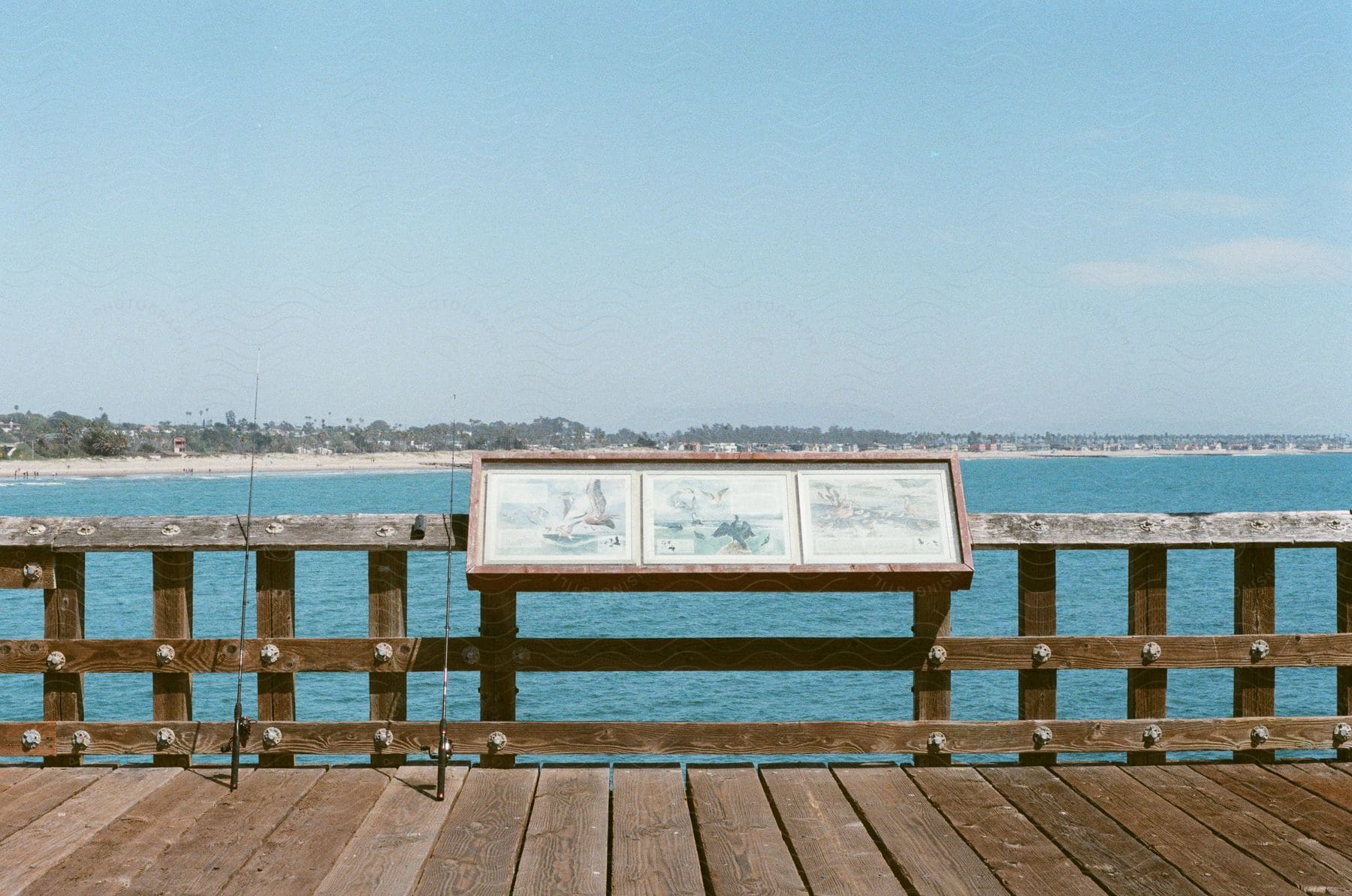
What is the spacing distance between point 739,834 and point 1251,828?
4.91ft

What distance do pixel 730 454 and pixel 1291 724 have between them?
2.23m

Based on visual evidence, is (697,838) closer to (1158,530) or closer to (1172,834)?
(1172,834)

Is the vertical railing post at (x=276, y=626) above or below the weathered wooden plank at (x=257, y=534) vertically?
below

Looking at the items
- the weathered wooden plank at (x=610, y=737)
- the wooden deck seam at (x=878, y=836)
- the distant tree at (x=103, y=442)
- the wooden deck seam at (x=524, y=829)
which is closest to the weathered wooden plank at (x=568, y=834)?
the wooden deck seam at (x=524, y=829)

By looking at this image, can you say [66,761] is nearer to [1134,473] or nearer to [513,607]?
Result: [513,607]

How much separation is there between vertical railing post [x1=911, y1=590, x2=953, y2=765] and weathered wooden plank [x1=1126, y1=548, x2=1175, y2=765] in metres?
0.67

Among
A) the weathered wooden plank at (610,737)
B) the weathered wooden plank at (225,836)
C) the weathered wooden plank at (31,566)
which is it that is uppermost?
the weathered wooden plank at (31,566)

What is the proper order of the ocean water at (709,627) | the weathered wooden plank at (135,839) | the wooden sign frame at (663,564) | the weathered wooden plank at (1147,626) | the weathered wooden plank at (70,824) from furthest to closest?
the ocean water at (709,627) < the weathered wooden plank at (1147,626) < the wooden sign frame at (663,564) < the weathered wooden plank at (70,824) < the weathered wooden plank at (135,839)

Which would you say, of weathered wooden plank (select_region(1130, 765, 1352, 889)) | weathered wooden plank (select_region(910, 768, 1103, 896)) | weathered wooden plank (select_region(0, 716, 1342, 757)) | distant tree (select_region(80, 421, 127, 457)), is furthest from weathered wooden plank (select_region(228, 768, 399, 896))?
distant tree (select_region(80, 421, 127, 457))

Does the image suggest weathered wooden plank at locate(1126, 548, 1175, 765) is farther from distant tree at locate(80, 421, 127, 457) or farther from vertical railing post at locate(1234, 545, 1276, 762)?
distant tree at locate(80, 421, 127, 457)

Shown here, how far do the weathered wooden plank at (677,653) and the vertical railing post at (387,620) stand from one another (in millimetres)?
70

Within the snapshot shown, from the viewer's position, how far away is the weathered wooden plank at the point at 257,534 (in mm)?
4066

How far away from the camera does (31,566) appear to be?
164 inches

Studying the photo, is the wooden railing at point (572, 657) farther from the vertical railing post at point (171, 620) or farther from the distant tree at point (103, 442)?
the distant tree at point (103, 442)
